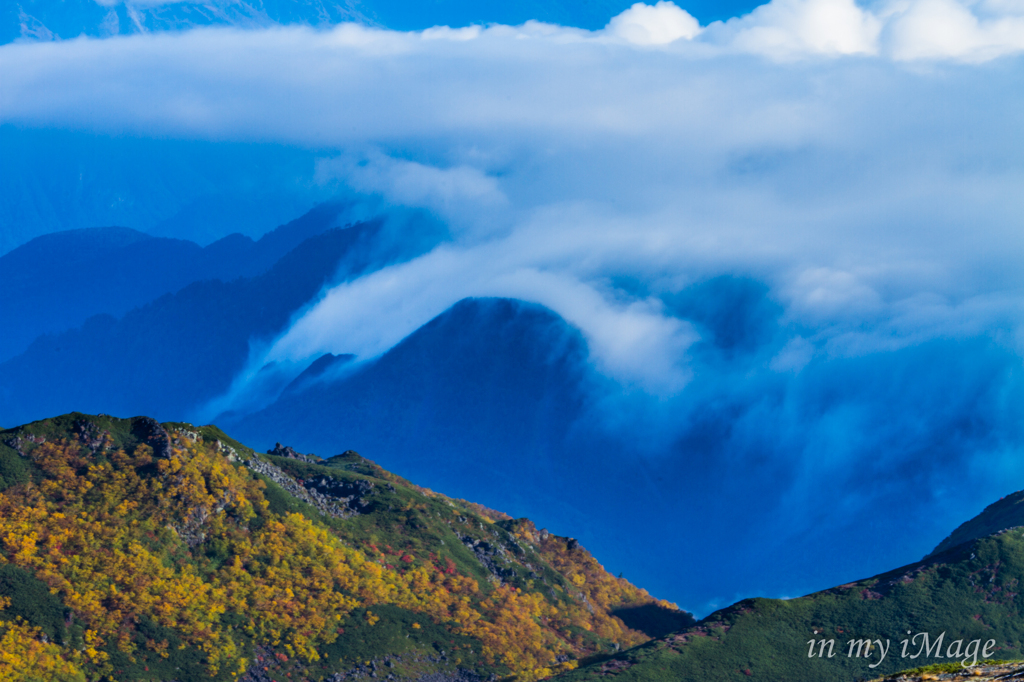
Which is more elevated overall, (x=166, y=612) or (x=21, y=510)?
(x=21, y=510)

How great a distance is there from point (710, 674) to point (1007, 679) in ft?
417

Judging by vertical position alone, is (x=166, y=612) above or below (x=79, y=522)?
below

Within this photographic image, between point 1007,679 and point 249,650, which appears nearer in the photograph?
point 1007,679

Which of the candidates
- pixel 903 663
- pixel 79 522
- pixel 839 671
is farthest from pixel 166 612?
pixel 903 663

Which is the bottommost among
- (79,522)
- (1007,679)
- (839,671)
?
(1007,679)

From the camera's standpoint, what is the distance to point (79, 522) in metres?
200

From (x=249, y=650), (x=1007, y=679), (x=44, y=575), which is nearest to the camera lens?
(x=1007, y=679)

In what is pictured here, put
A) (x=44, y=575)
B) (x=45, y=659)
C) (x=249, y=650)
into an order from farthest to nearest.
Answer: (x=249, y=650) < (x=44, y=575) < (x=45, y=659)

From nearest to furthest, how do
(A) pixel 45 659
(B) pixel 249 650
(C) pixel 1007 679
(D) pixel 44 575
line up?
(C) pixel 1007 679, (A) pixel 45 659, (D) pixel 44 575, (B) pixel 249 650

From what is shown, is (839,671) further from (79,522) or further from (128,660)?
(79,522)

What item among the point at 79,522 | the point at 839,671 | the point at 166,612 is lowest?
the point at 839,671

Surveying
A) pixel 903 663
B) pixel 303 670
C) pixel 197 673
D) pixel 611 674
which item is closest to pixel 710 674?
pixel 611 674

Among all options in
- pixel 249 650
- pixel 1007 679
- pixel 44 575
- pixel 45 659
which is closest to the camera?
pixel 1007 679

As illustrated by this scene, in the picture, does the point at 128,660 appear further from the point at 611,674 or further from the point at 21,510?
the point at 611,674
